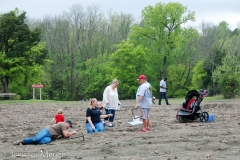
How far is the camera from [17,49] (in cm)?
4144

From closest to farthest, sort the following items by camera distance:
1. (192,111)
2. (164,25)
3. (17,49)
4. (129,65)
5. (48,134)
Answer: (48,134) → (192,111) → (17,49) → (129,65) → (164,25)

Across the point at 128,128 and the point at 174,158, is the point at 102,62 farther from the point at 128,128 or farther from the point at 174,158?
the point at 174,158

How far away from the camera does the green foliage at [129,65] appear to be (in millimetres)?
55031

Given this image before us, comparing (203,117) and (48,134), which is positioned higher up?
(203,117)

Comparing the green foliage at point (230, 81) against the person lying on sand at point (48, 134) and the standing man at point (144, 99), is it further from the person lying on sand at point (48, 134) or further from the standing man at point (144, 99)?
the person lying on sand at point (48, 134)

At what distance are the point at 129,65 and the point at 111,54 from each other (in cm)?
884

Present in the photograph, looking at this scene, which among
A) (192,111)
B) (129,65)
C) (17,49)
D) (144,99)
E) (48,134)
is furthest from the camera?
(129,65)

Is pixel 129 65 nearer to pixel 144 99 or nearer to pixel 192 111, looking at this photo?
pixel 192 111

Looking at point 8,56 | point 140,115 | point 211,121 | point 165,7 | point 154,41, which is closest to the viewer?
point 140,115

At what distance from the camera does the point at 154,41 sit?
62.0 m

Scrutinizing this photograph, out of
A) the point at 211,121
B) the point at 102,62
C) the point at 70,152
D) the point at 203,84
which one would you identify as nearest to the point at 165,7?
the point at 203,84

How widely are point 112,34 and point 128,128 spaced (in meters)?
59.6

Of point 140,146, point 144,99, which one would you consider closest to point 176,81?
point 144,99

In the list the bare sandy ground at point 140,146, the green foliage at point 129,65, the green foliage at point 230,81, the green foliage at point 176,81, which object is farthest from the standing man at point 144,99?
the green foliage at point 176,81
